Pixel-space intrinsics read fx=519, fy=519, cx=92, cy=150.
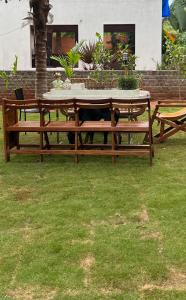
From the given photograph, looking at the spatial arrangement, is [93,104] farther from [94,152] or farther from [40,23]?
[40,23]

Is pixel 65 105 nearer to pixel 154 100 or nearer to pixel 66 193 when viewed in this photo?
pixel 66 193

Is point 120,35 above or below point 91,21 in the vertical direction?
below

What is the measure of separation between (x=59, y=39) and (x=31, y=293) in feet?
57.0

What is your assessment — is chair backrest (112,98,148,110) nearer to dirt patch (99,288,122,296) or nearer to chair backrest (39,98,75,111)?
chair backrest (39,98,75,111)

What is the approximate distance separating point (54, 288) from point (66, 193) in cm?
229

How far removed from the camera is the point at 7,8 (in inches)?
750

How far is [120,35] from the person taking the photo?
1953cm

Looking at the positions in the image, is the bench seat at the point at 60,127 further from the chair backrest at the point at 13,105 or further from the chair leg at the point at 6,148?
the chair leg at the point at 6,148

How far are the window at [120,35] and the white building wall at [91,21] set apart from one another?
30 centimetres

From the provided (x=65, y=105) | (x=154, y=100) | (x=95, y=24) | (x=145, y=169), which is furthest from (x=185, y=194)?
(x=95, y=24)

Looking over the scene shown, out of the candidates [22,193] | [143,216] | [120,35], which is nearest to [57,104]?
[22,193]

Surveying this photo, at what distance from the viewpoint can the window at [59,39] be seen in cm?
1953

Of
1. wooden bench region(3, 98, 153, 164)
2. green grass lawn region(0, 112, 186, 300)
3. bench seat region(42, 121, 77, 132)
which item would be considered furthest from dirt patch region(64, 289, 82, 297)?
bench seat region(42, 121, 77, 132)

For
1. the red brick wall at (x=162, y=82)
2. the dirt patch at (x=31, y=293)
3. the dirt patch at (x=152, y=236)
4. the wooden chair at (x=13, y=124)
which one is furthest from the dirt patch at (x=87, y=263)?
the red brick wall at (x=162, y=82)
